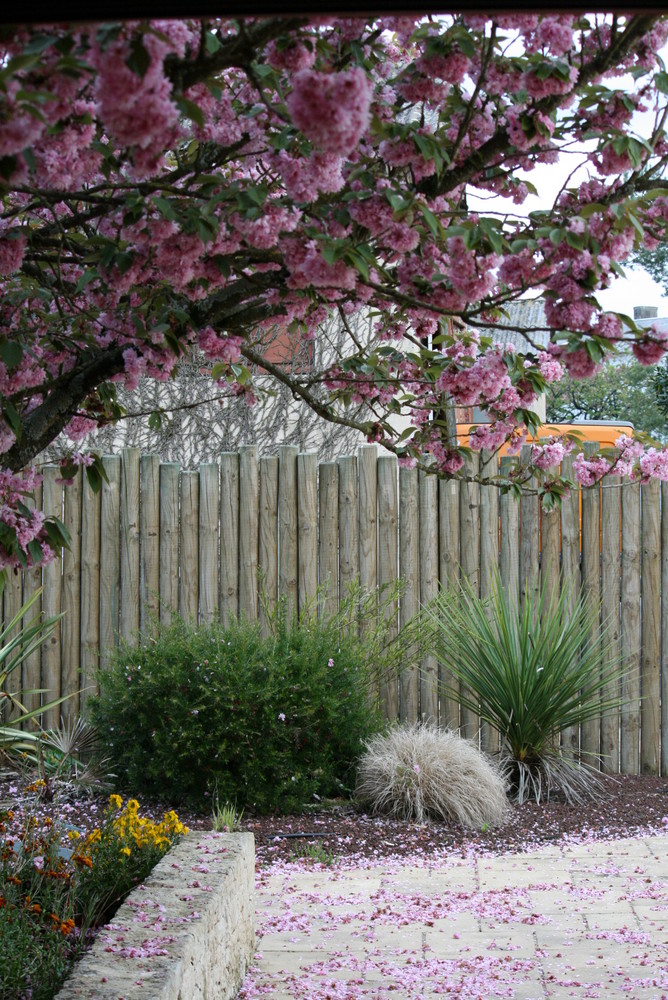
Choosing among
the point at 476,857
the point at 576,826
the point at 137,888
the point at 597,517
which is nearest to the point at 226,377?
the point at 137,888

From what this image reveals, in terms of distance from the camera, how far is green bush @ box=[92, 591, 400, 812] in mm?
4934

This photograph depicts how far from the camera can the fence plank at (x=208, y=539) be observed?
6.00m

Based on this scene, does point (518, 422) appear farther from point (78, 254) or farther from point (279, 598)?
point (279, 598)

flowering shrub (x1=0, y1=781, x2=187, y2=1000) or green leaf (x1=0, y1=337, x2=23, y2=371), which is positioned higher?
green leaf (x1=0, y1=337, x2=23, y2=371)

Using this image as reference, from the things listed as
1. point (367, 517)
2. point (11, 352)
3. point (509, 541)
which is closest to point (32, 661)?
point (367, 517)

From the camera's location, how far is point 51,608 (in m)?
6.14

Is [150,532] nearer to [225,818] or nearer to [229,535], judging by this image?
[229,535]

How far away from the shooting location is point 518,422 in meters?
3.19

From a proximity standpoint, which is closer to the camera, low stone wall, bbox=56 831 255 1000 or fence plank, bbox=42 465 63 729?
low stone wall, bbox=56 831 255 1000

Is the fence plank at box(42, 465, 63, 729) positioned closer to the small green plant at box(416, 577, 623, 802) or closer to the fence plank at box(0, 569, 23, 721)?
the fence plank at box(0, 569, 23, 721)

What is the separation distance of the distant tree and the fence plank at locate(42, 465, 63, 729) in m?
14.6

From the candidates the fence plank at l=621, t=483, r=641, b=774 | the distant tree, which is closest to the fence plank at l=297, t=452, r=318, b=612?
the fence plank at l=621, t=483, r=641, b=774

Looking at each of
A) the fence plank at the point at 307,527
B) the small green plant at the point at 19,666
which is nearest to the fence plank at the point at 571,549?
the fence plank at the point at 307,527

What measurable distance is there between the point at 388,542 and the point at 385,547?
0.03m
